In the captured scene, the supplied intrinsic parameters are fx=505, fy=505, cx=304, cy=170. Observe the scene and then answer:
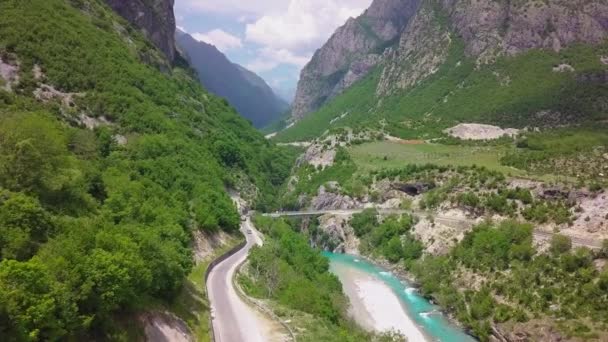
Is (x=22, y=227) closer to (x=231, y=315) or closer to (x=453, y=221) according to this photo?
(x=231, y=315)

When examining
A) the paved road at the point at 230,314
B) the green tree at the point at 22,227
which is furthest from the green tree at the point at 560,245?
the green tree at the point at 22,227

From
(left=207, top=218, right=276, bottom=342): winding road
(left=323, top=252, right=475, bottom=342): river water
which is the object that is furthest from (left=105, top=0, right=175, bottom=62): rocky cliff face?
(left=207, top=218, right=276, bottom=342): winding road

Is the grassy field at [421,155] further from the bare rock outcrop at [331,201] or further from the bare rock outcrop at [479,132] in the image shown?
the bare rock outcrop at [479,132]

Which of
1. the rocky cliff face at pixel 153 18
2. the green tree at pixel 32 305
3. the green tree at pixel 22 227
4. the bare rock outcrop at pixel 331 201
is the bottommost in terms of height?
the bare rock outcrop at pixel 331 201

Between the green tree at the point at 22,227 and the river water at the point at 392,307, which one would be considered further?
the river water at the point at 392,307

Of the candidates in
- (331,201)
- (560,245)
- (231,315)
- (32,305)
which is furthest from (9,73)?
(331,201)

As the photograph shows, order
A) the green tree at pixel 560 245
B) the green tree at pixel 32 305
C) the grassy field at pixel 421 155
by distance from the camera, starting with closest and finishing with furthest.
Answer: the green tree at pixel 32 305 → the green tree at pixel 560 245 → the grassy field at pixel 421 155

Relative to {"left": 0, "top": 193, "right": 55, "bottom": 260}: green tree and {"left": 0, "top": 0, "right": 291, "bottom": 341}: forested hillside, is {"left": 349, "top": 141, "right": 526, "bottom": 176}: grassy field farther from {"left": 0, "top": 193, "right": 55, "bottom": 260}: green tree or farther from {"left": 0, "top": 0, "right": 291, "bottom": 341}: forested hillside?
{"left": 0, "top": 193, "right": 55, "bottom": 260}: green tree
